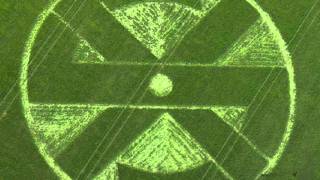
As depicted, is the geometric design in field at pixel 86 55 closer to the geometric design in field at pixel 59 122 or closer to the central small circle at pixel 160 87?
the geometric design in field at pixel 59 122

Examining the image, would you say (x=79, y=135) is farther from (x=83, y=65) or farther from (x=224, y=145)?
(x=224, y=145)

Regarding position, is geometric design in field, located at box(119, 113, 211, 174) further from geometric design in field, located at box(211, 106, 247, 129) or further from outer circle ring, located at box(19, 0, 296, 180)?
outer circle ring, located at box(19, 0, 296, 180)

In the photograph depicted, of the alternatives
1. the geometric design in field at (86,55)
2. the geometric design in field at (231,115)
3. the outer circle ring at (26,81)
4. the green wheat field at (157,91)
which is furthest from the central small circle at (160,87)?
the outer circle ring at (26,81)

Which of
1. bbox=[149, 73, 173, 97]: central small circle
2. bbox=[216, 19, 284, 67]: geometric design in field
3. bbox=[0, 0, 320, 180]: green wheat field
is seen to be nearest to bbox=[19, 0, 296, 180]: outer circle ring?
bbox=[0, 0, 320, 180]: green wheat field

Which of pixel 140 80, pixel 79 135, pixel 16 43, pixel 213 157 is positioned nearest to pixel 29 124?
pixel 79 135

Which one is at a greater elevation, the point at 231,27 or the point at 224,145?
the point at 231,27
